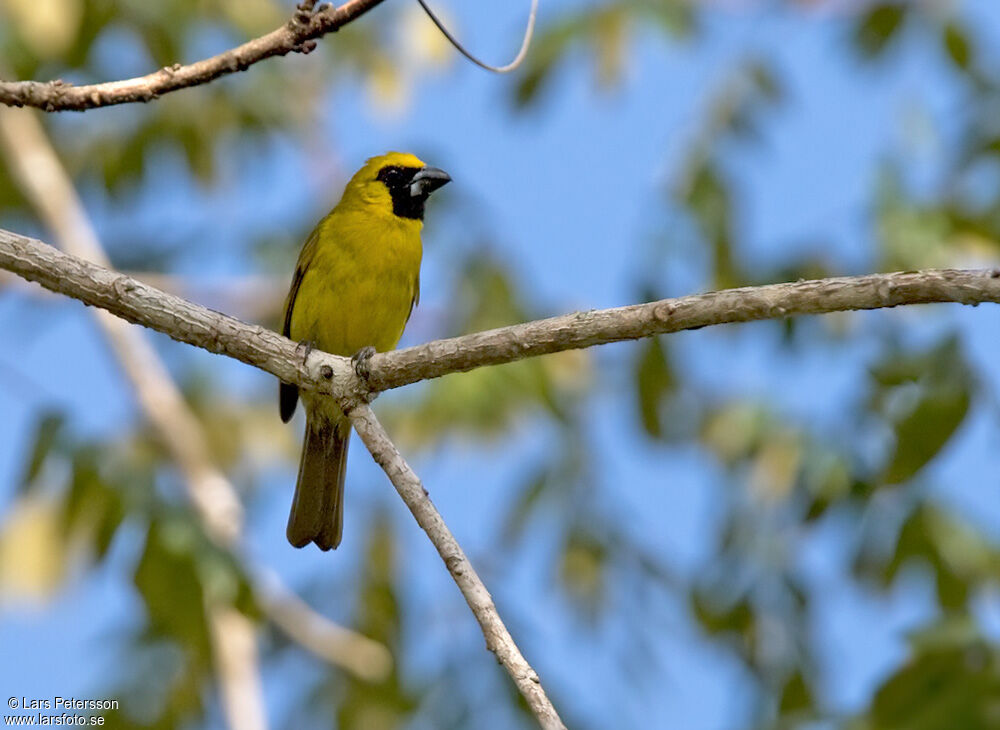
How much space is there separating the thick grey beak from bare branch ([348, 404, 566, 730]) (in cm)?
235

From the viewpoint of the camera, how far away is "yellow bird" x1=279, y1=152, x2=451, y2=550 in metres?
4.79

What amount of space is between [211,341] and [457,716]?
3.14m

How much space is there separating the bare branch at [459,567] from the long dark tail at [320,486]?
1346 millimetres

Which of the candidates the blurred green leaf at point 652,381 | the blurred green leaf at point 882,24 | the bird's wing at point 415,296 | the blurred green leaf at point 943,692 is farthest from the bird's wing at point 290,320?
the blurred green leaf at point 882,24

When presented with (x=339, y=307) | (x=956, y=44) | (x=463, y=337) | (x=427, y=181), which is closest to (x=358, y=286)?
(x=339, y=307)

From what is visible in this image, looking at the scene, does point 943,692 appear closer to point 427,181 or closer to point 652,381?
point 652,381

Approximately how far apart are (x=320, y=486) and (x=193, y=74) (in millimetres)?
1837

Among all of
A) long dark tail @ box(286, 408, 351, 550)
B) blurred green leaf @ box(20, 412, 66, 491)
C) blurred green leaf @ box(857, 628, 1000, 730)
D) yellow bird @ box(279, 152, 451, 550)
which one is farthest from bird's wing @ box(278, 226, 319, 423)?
blurred green leaf @ box(857, 628, 1000, 730)

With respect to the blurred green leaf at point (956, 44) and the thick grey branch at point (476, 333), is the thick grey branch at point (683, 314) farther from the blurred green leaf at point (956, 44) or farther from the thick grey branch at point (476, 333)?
the blurred green leaf at point (956, 44)

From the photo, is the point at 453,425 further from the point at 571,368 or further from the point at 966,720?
the point at 966,720

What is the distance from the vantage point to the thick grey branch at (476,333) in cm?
272

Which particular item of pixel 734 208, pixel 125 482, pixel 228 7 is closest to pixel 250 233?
pixel 228 7

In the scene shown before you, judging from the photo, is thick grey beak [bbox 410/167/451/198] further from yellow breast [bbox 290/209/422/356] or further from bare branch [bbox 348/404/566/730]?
bare branch [bbox 348/404/566/730]

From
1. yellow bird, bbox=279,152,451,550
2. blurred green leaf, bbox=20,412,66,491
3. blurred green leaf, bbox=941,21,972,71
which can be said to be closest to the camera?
blurred green leaf, bbox=20,412,66,491
